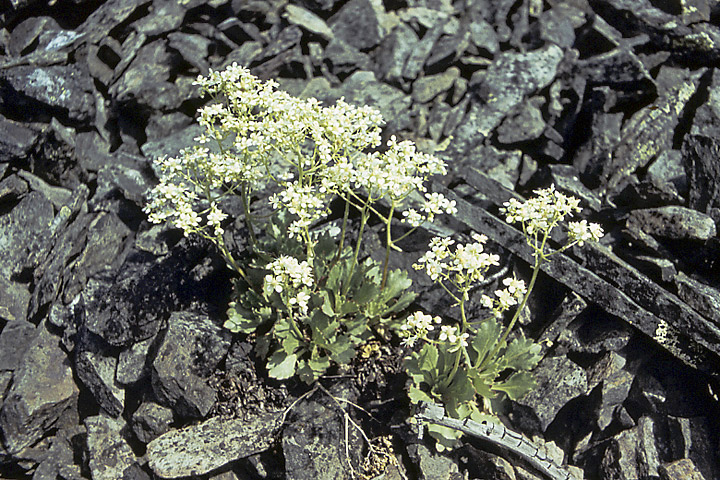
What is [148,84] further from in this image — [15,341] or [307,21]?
[15,341]

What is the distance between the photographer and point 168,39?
6.86m

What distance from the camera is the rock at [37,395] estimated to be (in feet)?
15.4

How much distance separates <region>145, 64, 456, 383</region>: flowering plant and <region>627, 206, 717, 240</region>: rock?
6.96 ft

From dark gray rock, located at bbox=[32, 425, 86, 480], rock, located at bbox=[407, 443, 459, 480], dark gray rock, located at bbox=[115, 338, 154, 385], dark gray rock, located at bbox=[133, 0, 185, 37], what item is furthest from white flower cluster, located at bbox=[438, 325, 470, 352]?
dark gray rock, located at bbox=[133, 0, 185, 37]

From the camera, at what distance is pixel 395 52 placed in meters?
7.12

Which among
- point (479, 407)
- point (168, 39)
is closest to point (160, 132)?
point (168, 39)

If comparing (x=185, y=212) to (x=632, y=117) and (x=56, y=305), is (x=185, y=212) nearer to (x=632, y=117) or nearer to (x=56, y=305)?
(x=56, y=305)

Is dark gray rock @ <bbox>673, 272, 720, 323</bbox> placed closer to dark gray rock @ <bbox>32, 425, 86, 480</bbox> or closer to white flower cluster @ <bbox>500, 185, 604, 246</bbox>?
white flower cluster @ <bbox>500, 185, 604, 246</bbox>

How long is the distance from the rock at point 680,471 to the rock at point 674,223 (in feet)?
6.50

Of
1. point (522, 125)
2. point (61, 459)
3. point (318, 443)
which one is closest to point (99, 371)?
point (61, 459)

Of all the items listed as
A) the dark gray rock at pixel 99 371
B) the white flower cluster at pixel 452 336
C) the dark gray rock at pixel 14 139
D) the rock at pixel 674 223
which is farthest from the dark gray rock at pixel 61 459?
the rock at pixel 674 223

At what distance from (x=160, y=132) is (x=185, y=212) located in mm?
2871

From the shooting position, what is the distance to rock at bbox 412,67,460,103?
6.75m

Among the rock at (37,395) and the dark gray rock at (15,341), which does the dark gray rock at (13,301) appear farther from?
the rock at (37,395)
